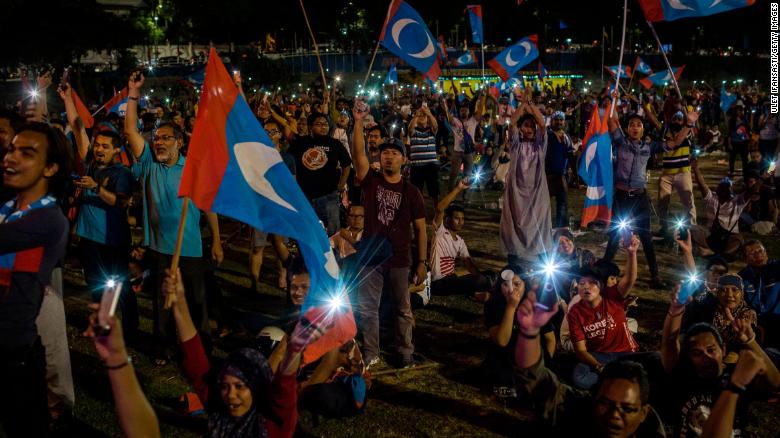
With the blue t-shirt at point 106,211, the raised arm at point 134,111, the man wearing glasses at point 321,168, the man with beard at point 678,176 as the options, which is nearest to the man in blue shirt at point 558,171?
the man with beard at point 678,176

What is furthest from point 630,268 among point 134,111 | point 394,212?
point 134,111

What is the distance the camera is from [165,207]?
572 cm

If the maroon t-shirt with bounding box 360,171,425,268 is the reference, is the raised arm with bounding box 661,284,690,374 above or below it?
below

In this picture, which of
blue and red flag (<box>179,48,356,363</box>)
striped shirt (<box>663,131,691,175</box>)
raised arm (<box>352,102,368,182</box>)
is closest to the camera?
blue and red flag (<box>179,48,356,363</box>)

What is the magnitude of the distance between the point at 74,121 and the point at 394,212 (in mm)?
2867

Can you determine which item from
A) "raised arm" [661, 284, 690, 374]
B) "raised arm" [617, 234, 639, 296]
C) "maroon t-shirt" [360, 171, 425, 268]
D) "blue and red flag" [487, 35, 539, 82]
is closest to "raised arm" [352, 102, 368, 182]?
"maroon t-shirt" [360, 171, 425, 268]

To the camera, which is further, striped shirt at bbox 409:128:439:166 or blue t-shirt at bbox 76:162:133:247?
striped shirt at bbox 409:128:439:166

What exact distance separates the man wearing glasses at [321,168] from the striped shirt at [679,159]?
454 cm

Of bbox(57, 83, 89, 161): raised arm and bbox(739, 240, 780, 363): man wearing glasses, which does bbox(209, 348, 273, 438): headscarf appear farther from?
bbox(739, 240, 780, 363): man wearing glasses

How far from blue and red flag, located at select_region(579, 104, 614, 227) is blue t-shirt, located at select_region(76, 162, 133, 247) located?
15.2 ft

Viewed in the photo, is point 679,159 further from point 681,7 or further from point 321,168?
point 321,168

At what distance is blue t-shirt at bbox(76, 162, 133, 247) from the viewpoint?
604 centimetres

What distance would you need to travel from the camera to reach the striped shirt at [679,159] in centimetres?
1012

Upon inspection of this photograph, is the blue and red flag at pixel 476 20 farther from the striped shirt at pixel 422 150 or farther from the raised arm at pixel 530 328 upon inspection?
the raised arm at pixel 530 328
